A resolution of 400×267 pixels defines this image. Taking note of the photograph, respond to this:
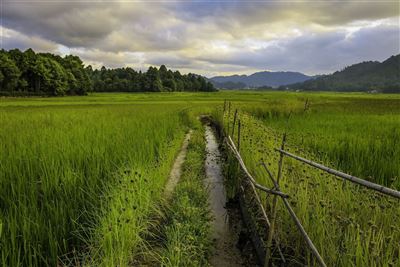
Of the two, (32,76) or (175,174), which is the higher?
(32,76)

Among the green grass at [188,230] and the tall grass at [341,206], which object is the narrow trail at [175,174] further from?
the tall grass at [341,206]

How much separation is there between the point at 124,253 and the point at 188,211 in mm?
1636

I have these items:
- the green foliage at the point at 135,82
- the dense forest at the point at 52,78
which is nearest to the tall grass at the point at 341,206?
the dense forest at the point at 52,78

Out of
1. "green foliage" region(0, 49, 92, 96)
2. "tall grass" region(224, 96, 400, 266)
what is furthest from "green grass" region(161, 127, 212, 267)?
"green foliage" region(0, 49, 92, 96)

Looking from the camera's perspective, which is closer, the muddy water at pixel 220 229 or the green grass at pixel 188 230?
the green grass at pixel 188 230

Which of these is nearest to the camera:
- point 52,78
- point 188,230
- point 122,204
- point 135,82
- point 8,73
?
point 122,204

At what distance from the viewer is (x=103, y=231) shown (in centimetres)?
331

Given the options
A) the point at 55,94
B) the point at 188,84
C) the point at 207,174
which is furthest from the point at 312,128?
the point at 188,84

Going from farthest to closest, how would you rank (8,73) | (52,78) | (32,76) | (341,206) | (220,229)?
(52,78) < (32,76) < (8,73) < (220,229) < (341,206)

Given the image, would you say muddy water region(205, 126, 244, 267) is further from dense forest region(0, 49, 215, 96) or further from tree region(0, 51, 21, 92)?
dense forest region(0, 49, 215, 96)

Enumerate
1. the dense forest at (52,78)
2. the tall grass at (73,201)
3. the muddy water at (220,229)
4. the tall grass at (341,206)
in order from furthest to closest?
the dense forest at (52,78) → the muddy water at (220,229) → the tall grass at (73,201) → the tall grass at (341,206)

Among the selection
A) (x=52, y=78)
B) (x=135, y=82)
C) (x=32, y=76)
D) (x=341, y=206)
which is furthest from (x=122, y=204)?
(x=135, y=82)

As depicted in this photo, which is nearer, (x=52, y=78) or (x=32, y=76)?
(x=32, y=76)

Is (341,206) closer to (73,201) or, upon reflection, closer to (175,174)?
(73,201)
